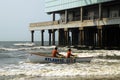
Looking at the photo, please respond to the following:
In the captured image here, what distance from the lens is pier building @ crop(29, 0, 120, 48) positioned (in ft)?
180

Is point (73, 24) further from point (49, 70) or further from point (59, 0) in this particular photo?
point (49, 70)

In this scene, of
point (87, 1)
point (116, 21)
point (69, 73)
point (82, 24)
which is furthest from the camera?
point (87, 1)

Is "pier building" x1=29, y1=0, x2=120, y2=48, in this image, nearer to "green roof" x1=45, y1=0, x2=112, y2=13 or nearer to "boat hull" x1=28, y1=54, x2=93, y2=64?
"green roof" x1=45, y1=0, x2=112, y2=13

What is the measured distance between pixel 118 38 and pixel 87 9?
9.32 meters

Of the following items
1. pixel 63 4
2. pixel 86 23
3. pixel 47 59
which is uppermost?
pixel 63 4

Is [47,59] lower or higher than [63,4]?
lower

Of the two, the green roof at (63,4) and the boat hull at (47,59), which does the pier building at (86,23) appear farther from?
the boat hull at (47,59)

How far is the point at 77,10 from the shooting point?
72.4 meters

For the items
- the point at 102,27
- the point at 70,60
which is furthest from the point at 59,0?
the point at 70,60

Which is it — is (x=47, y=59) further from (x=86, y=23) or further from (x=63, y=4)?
(x=63, y=4)

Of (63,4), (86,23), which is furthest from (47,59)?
(63,4)

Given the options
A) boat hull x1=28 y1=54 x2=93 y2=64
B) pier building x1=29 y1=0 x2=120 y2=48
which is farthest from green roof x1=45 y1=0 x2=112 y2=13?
boat hull x1=28 y1=54 x2=93 y2=64

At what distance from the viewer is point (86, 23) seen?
188ft

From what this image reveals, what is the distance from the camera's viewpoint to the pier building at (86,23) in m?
54.8
